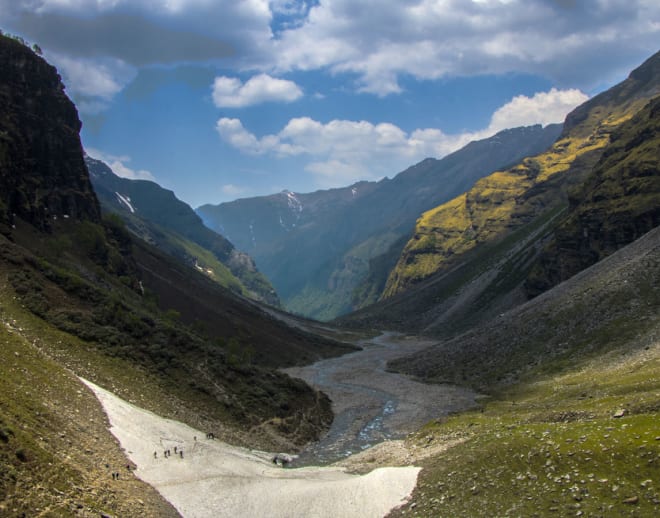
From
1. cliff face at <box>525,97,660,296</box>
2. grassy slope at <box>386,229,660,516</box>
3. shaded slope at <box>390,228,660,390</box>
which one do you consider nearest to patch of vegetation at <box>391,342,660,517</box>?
grassy slope at <box>386,229,660,516</box>

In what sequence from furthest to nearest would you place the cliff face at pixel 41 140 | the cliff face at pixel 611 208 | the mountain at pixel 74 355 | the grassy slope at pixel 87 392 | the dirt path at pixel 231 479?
1. the cliff face at pixel 611 208
2. the cliff face at pixel 41 140
3. the dirt path at pixel 231 479
4. the mountain at pixel 74 355
5. the grassy slope at pixel 87 392

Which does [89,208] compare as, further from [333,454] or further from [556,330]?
[556,330]

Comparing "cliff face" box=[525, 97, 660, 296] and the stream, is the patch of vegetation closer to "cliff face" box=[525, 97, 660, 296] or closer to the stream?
the stream

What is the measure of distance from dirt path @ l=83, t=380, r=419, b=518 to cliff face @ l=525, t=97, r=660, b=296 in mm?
117948

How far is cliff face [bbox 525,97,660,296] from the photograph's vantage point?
427 feet

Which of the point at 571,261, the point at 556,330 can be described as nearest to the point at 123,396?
the point at 556,330

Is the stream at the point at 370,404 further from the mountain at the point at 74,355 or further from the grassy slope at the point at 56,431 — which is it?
the grassy slope at the point at 56,431

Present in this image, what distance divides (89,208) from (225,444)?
4279 inches

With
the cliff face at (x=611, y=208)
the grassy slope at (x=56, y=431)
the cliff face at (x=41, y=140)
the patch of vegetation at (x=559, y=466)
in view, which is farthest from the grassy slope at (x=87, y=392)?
the cliff face at (x=611, y=208)

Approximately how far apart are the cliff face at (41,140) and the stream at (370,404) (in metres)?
72.6

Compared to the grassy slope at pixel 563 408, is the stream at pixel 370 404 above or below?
below

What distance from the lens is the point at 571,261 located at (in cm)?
15300

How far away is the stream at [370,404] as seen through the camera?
5869 centimetres

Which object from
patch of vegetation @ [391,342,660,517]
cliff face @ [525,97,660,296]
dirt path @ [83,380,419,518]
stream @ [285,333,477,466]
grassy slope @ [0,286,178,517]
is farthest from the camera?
cliff face @ [525,97,660,296]
